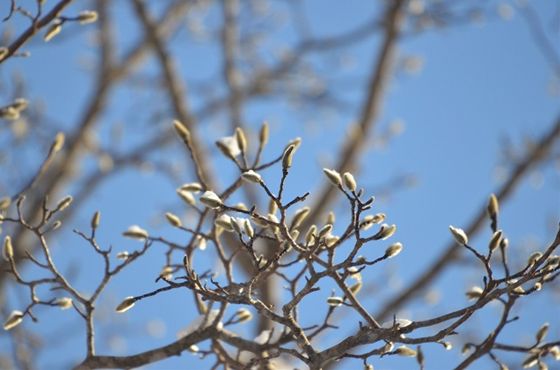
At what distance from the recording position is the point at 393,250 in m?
1.81

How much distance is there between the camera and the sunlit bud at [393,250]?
70.5 inches

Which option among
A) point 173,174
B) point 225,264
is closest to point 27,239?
point 173,174

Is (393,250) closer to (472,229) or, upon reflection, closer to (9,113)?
(9,113)

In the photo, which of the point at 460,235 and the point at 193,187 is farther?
the point at 193,187

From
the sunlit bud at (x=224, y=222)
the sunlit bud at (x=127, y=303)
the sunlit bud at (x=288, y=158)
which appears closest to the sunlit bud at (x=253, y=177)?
the sunlit bud at (x=288, y=158)

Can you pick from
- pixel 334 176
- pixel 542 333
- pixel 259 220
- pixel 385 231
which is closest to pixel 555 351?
pixel 542 333

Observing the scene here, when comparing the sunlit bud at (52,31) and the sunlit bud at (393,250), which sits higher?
the sunlit bud at (52,31)

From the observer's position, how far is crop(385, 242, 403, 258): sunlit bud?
1.79 metres

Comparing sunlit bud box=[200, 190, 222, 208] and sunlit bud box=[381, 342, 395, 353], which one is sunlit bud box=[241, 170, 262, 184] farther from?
sunlit bud box=[381, 342, 395, 353]

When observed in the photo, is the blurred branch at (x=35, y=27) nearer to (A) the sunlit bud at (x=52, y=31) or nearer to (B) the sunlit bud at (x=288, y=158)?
(A) the sunlit bud at (x=52, y=31)

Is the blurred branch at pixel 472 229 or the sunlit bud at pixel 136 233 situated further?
the blurred branch at pixel 472 229

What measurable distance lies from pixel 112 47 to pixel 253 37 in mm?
1855

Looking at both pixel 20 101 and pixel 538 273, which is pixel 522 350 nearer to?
pixel 538 273

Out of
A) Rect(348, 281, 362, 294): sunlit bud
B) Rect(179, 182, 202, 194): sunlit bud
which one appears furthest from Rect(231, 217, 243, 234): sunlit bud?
Rect(348, 281, 362, 294): sunlit bud
